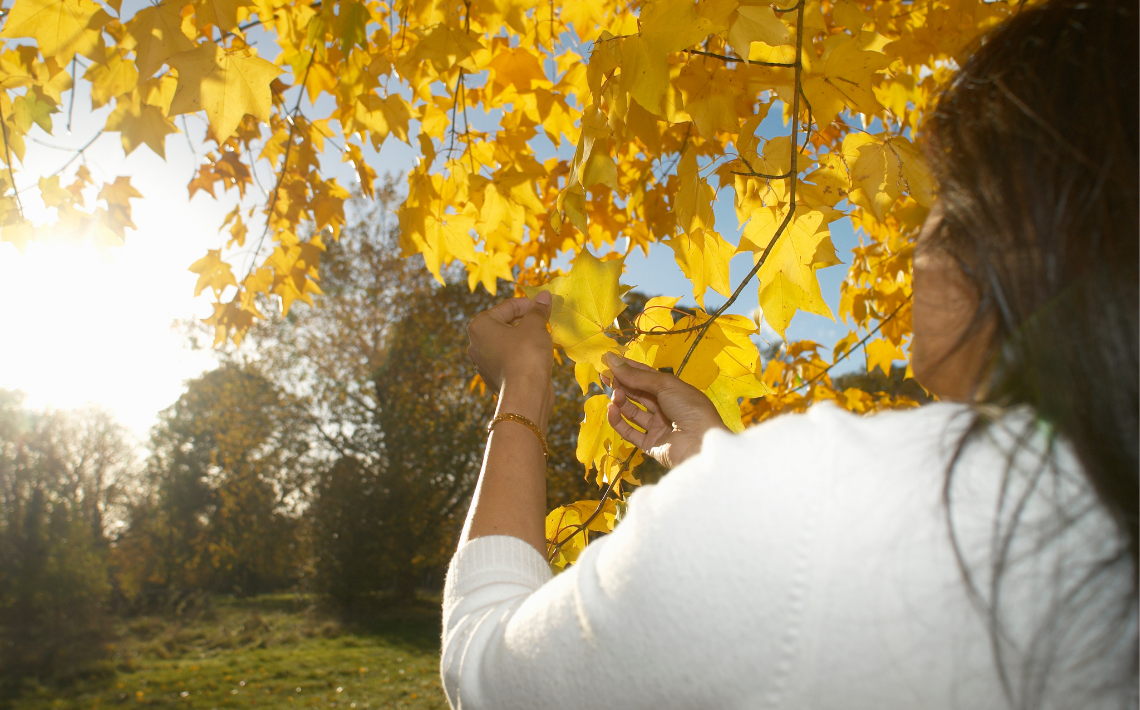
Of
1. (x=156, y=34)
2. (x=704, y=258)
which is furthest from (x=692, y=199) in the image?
(x=156, y=34)

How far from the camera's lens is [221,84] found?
118 cm

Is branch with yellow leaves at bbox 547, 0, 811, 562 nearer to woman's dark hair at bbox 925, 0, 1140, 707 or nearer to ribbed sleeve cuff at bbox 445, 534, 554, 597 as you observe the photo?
ribbed sleeve cuff at bbox 445, 534, 554, 597

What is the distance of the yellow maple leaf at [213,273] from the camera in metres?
2.14

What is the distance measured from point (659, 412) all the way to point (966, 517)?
25.4 inches

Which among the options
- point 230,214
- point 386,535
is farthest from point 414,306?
point 230,214

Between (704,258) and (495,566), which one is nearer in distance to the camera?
(495,566)

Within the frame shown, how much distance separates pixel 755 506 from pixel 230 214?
264cm

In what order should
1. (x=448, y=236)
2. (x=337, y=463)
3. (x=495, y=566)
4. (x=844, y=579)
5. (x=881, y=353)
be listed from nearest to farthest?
(x=844, y=579) → (x=495, y=566) → (x=448, y=236) → (x=881, y=353) → (x=337, y=463)

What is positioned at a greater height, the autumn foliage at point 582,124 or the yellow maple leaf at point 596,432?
the autumn foliage at point 582,124

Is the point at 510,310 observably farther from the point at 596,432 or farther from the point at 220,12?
the point at 220,12

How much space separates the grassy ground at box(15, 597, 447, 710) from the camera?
629 centimetres

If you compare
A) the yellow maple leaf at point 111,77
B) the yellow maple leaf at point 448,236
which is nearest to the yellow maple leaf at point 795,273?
the yellow maple leaf at point 448,236

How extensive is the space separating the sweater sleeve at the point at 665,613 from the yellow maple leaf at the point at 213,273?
2.15 meters

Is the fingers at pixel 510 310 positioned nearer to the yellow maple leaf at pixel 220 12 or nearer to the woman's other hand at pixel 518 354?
the woman's other hand at pixel 518 354
